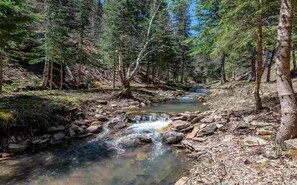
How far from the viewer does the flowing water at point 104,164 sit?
6.95 meters

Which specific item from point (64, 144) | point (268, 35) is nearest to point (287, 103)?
point (268, 35)

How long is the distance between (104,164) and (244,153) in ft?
13.9

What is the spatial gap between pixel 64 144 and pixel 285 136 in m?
7.73

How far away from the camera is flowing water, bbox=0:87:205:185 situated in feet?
22.8

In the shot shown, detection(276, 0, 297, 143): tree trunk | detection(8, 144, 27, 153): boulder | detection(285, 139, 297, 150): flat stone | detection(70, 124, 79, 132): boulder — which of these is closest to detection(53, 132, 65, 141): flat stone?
detection(70, 124, 79, 132): boulder

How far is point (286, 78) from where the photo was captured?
21.6 feet

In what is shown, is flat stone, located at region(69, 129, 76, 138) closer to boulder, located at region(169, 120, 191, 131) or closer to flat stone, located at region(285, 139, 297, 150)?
boulder, located at region(169, 120, 191, 131)

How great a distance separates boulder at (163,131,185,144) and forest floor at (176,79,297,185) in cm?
44

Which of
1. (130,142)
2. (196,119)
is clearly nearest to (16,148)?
(130,142)

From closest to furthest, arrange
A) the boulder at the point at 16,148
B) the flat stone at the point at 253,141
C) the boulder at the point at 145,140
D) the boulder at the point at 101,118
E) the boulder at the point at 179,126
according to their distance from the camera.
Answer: the flat stone at the point at 253,141 < the boulder at the point at 16,148 < the boulder at the point at 145,140 < the boulder at the point at 179,126 < the boulder at the point at 101,118

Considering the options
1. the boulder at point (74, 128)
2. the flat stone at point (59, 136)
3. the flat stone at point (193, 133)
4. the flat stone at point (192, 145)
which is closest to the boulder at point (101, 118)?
the boulder at point (74, 128)

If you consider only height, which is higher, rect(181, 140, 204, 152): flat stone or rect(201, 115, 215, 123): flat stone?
rect(201, 115, 215, 123): flat stone

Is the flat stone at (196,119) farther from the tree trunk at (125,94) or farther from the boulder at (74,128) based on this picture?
the tree trunk at (125,94)

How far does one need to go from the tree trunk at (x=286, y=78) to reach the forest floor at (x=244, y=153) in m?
0.33
